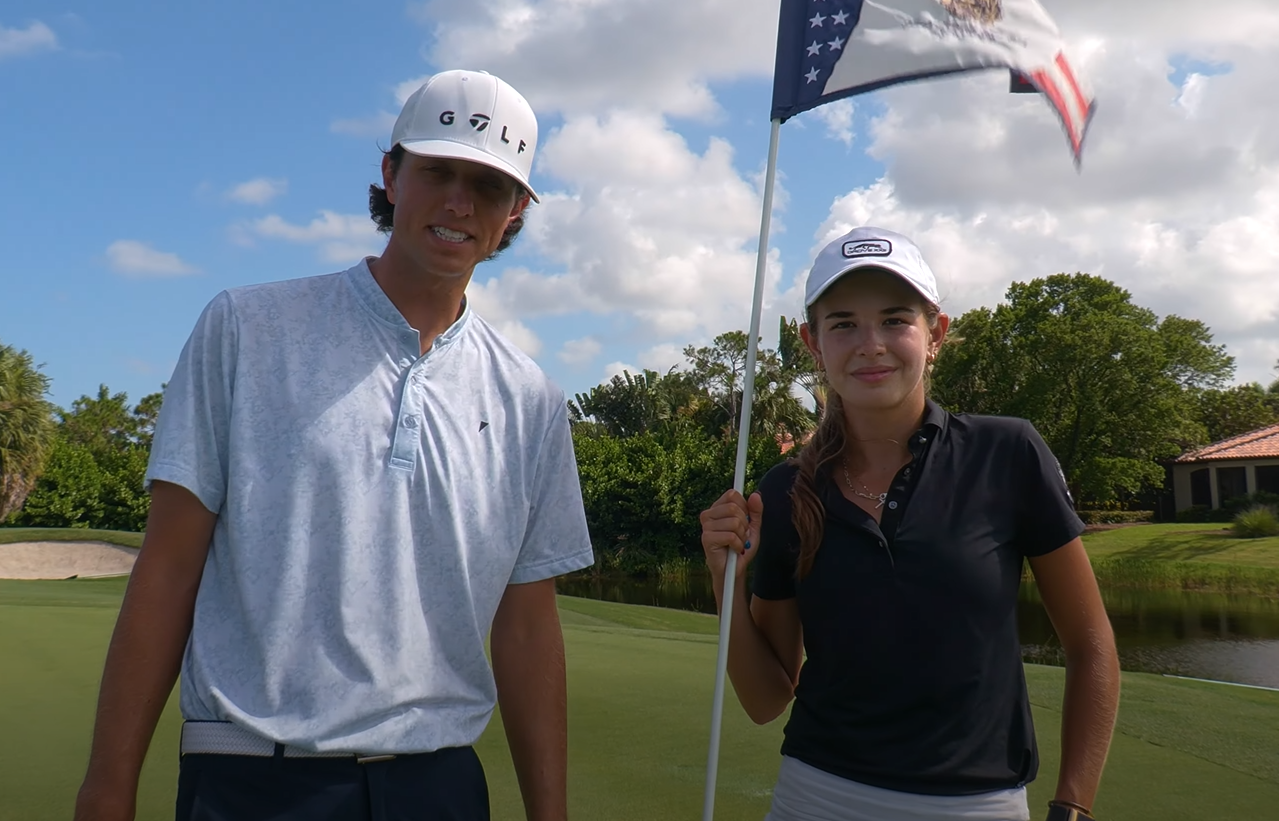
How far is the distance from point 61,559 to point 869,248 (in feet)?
69.1

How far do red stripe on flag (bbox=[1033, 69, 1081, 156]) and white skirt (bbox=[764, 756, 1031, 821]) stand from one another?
172cm

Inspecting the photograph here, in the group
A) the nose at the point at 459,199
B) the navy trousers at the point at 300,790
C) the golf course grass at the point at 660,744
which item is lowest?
the golf course grass at the point at 660,744

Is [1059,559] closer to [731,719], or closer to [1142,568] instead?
[731,719]

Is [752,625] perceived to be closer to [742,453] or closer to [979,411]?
[742,453]

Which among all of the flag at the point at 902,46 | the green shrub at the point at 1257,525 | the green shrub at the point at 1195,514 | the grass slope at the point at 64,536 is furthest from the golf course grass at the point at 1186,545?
the flag at the point at 902,46

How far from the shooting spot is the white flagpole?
2.34 meters

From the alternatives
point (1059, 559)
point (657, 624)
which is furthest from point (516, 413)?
point (657, 624)

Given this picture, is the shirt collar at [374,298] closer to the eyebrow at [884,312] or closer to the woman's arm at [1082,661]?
the eyebrow at [884,312]

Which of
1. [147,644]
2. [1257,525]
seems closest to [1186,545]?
[1257,525]

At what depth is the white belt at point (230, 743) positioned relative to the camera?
177cm

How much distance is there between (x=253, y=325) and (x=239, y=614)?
51cm

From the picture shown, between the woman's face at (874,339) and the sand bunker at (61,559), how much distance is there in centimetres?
1992

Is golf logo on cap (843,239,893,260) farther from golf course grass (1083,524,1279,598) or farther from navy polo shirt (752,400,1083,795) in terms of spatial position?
golf course grass (1083,524,1279,598)

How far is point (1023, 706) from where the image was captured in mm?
2139
